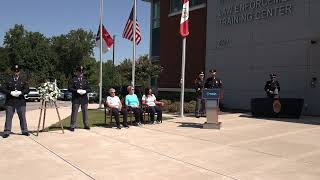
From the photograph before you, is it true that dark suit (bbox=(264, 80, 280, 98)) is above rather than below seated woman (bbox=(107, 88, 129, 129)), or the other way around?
above

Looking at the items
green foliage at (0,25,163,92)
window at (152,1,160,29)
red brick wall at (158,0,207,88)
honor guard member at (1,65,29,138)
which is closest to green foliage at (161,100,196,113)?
red brick wall at (158,0,207,88)

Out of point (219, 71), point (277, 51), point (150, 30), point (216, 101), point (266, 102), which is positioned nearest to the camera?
point (216, 101)

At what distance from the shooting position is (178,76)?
30828mm

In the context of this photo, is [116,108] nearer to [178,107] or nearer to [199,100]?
[199,100]

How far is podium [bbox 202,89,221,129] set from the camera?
585 inches

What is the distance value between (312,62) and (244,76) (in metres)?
4.35

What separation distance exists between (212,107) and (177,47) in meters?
16.5

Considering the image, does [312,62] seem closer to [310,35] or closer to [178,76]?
[310,35]

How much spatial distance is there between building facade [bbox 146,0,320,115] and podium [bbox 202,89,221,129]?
7.16 m

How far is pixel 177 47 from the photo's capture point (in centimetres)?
3112

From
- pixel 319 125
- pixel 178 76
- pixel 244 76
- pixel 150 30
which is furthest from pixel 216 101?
pixel 150 30

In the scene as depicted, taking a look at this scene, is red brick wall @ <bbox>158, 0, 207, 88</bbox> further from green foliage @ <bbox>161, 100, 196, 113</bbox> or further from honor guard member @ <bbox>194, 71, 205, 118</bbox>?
honor guard member @ <bbox>194, 71, 205, 118</bbox>

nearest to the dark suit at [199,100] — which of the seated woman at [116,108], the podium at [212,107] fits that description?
the podium at [212,107]

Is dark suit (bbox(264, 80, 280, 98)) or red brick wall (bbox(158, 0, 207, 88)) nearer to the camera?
dark suit (bbox(264, 80, 280, 98))
